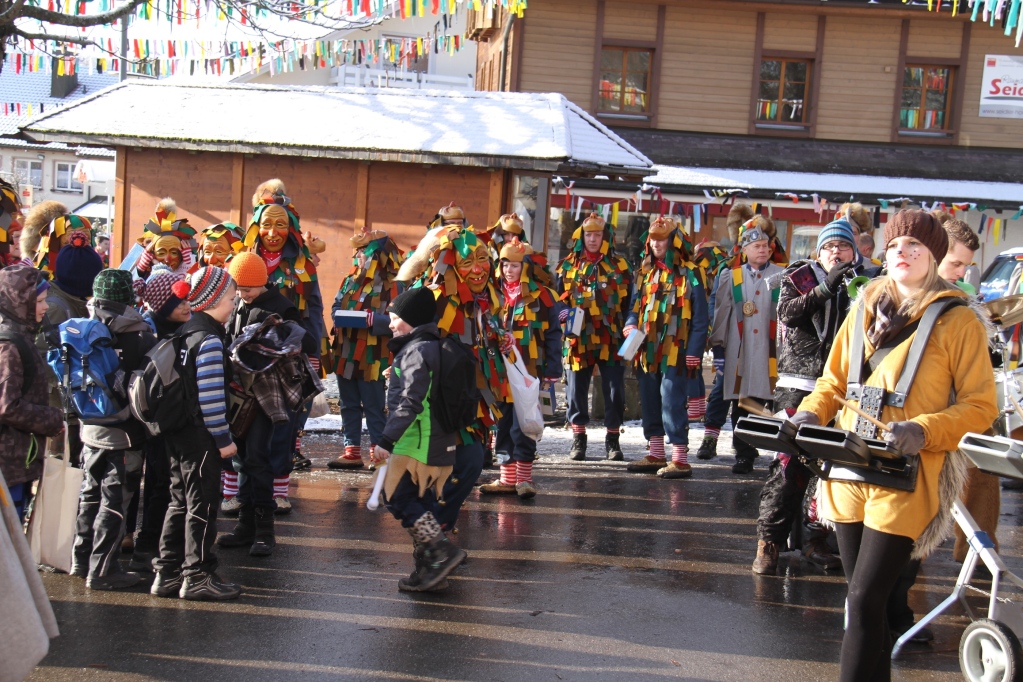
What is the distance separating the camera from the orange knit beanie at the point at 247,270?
20.6ft

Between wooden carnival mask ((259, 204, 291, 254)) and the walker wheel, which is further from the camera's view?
wooden carnival mask ((259, 204, 291, 254))

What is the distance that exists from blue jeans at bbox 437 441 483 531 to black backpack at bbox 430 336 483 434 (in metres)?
0.36

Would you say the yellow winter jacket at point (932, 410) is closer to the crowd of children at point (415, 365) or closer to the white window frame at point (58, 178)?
the crowd of children at point (415, 365)

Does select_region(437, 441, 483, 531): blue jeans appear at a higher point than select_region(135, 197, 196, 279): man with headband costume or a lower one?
lower

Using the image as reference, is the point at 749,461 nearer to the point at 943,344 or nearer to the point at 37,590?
the point at 943,344

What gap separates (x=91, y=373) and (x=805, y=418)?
11.4 feet

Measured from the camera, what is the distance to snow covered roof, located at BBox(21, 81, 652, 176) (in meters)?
11.0

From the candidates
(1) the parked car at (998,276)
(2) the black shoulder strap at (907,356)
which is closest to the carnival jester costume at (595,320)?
(2) the black shoulder strap at (907,356)

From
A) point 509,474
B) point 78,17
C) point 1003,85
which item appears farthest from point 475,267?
point 1003,85

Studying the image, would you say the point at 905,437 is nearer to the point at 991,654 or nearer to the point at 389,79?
the point at 991,654

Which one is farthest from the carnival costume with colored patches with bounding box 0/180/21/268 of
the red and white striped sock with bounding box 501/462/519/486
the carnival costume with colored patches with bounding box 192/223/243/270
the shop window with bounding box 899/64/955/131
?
the shop window with bounding box 899/64/955/131

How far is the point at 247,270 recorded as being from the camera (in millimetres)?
6281

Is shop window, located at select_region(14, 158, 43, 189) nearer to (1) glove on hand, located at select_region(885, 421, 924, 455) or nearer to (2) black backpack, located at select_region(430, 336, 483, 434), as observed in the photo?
(2) black backpack, located at select_region(430, 336, 483, 434)

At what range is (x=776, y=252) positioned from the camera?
8977 millimetres
